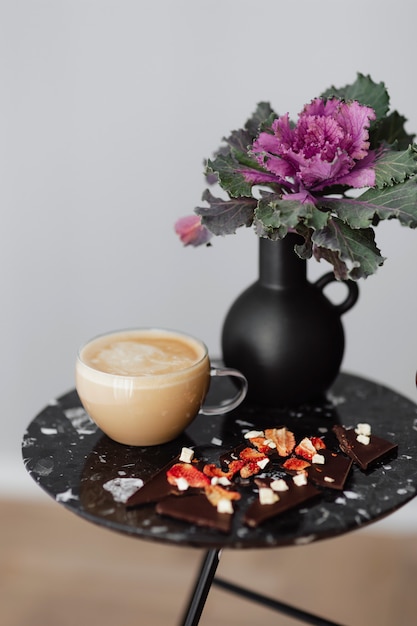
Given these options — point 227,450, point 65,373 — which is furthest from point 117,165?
point 227,450

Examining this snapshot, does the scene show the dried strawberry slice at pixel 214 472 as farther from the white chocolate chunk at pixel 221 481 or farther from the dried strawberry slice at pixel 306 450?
the dried strawberry slice at pixel 306 450

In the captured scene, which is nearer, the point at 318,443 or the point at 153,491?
the point at 153,491

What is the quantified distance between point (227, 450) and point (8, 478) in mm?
1088

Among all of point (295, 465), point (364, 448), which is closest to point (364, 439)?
point (364, 448)

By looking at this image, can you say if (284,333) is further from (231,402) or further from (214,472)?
(214,472)

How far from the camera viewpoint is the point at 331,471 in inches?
39.6

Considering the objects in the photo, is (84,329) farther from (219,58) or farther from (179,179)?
(219,58)

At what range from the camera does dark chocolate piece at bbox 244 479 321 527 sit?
892 millimetres

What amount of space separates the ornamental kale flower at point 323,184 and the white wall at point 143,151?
58 cm

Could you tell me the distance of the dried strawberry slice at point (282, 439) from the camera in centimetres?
106

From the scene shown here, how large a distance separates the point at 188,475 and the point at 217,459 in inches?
3.3

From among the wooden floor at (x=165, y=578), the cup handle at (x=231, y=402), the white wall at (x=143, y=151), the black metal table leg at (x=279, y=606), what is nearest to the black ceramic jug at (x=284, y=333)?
the cup handle at (x=231, y=402)

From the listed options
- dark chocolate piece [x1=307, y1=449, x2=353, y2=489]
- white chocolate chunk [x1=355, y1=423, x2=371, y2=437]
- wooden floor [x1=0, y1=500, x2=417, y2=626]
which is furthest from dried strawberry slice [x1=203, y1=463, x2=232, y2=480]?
wooden floor [x1=0, y1=500, x2=417, y2=626]

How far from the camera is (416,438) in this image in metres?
1.14
